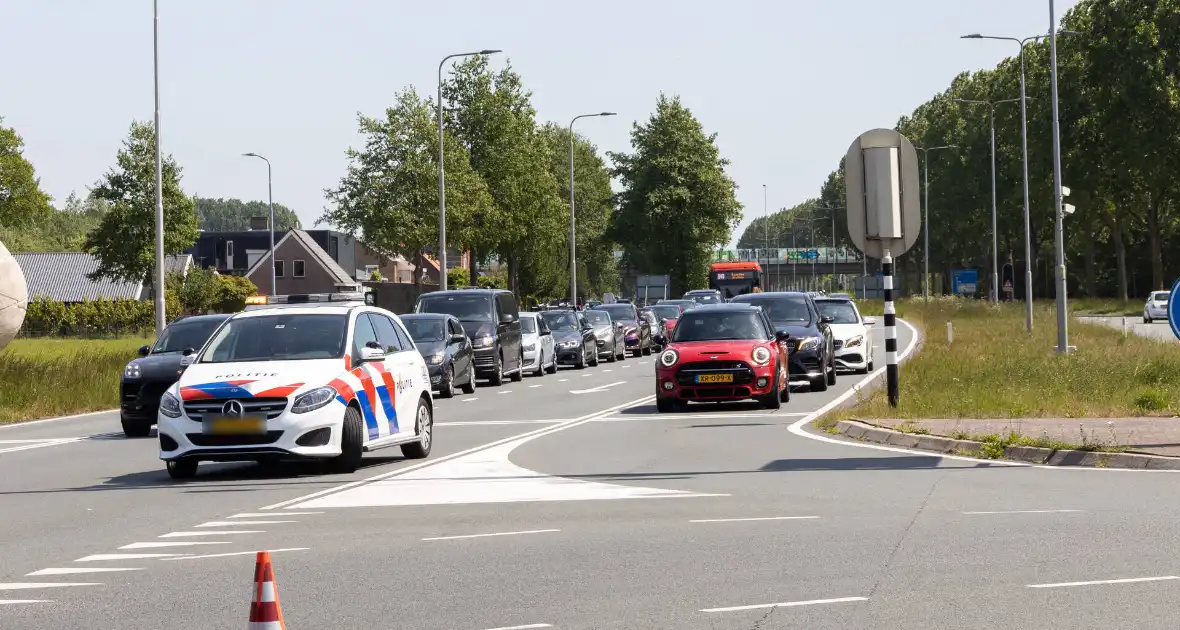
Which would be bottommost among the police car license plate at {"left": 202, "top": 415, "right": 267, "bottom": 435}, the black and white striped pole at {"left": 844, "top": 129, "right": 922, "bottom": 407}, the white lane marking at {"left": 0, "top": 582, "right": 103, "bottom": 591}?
the white lane marking at {"left": 0, "top": 582, "right": 103, "bottom": 591}

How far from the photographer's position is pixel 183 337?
72.0 ft

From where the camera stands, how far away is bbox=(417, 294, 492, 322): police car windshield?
34031 mm

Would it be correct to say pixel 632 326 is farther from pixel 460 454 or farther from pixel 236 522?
pixel 236 522

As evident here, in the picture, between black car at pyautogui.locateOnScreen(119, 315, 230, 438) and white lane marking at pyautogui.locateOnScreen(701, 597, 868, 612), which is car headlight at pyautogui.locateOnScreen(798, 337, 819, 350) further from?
white lane marking at pyautogui.locateOnScreen(701, 597, 868, 612)

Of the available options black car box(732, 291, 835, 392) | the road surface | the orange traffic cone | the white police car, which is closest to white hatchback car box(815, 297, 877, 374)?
black car box(732, 291, 835, 392)

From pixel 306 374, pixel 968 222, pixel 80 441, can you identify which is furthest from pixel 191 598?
pixel 968 222

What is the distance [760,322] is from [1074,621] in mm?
17632

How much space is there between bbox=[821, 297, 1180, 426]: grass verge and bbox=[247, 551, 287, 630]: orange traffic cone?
1446 centimetres

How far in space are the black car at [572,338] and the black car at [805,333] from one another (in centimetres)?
1240

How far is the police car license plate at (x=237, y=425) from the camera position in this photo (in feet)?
45.7

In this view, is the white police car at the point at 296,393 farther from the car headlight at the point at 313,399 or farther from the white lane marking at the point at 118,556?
the white lane marking at the point at 118,556

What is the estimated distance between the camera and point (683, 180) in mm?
106188

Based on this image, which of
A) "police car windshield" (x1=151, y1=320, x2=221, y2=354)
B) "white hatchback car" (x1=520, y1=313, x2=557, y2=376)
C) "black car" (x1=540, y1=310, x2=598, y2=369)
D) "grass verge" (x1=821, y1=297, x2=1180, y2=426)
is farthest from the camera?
"black car" (x1=540, y1=310, x2=598, y2=369)

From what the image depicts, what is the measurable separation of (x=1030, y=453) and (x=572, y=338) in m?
28.5
